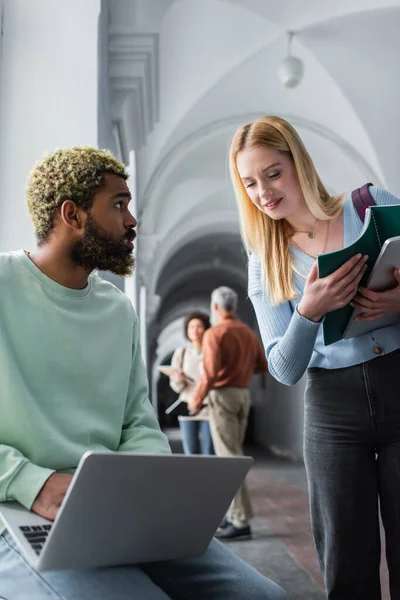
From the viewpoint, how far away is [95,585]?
1453 mm

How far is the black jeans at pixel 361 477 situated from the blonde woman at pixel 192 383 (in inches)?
143

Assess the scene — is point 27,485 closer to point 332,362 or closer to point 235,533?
point 332,362

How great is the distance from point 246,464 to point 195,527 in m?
0.19

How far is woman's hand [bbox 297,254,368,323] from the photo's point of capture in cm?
176

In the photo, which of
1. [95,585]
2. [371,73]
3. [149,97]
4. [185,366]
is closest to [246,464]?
[95,585]

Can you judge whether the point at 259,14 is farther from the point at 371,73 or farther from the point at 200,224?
the point at 200,224

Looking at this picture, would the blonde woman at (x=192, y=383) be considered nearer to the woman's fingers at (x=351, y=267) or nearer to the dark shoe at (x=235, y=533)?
the dark shoe at (x=235, y=533)

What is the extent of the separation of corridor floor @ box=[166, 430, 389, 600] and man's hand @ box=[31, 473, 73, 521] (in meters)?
2.29

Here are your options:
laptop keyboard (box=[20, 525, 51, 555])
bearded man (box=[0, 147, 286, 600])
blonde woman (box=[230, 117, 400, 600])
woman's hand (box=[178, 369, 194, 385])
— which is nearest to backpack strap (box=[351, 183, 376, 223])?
blonde woman (box=[230, 117, 400, 600])

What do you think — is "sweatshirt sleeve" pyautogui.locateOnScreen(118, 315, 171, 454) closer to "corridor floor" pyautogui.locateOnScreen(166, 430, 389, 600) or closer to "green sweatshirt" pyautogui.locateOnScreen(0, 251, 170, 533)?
"green sweatshirt" pyautogui.locateOnScreen(0, 251, 170, 533)

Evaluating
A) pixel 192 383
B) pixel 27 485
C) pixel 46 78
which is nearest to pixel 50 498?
pixel 27 485

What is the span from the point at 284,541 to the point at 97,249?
3646mm

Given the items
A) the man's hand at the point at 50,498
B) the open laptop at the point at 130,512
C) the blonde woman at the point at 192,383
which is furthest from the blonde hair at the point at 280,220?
the blonde woman at the point at 192,383

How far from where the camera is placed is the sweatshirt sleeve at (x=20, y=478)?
4.95ft
